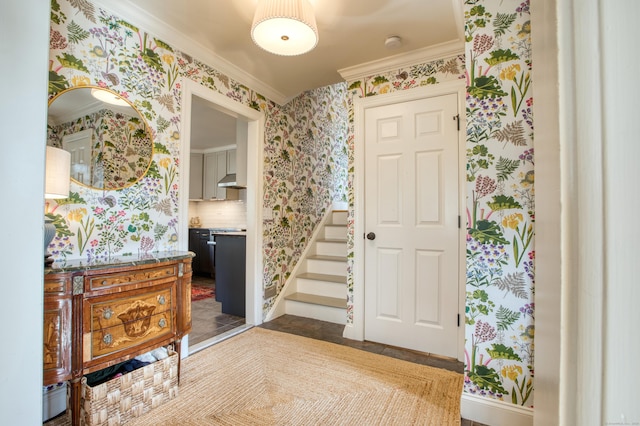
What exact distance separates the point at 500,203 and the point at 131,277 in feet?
6.81

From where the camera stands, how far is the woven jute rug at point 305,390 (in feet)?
5.20

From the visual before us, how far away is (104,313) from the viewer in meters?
1.46

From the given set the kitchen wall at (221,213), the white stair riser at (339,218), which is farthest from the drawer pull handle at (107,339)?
the kitchen wall at (221,213)

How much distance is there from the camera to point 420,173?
8.16 feet

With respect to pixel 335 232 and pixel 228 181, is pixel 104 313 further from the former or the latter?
pixel 228 181

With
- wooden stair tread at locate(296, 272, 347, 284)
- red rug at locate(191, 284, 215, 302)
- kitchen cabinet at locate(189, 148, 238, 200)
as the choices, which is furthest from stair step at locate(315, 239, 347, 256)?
kitchen cabinet at locate(189, 148, 238, 200)

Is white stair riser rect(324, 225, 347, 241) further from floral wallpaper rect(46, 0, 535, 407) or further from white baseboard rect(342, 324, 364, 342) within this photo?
floral wallpaper rect(46, 0, 535, 407)

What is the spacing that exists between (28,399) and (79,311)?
33.8 inches

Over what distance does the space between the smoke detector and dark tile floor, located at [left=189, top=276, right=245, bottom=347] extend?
9.93 feet

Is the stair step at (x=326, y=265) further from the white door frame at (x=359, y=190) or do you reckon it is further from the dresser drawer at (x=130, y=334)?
the dresser drawer at (x=130, y=334)

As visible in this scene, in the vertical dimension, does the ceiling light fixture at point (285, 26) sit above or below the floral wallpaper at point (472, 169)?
above

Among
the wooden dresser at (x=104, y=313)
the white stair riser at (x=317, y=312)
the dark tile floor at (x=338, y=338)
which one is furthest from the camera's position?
the white stair riser at (x=317, y=312)

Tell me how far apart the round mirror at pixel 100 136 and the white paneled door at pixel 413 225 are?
6.15ft

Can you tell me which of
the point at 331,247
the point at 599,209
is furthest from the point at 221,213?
the point at 599,209
